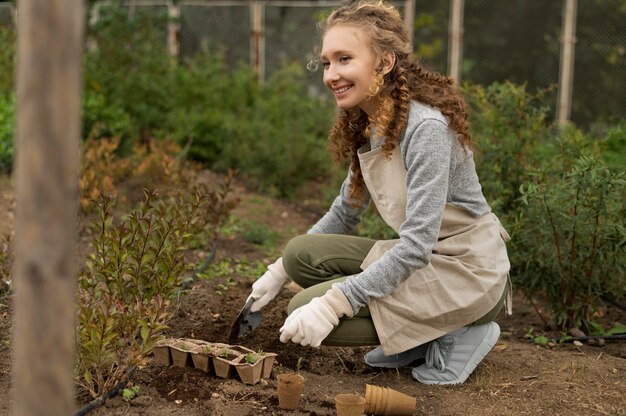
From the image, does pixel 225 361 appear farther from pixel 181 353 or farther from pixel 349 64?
pixel 349 64

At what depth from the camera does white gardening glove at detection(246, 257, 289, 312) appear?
3.50 metres

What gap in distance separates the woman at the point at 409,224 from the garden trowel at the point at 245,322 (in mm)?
397

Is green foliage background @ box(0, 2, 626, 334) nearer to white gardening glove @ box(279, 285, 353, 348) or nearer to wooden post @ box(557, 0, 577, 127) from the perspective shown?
wooden post @ box(557, 0, 577, 127)

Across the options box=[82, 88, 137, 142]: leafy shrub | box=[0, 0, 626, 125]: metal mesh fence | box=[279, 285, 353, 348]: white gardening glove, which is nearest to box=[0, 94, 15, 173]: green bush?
box=[82, 88, 137, 142]: leafy shrub

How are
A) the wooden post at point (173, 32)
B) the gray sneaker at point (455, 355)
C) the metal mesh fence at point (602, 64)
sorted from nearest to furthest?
1. the gray sneaker at point (455, 355)
2. the metal mesh fence at point (602, 64)
3. the wooden post at point (173, 32)

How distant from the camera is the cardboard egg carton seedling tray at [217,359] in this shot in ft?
9.94

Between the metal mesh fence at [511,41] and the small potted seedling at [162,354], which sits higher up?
the metal mesh fence at [511,41]

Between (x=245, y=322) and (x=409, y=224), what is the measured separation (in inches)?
36.9

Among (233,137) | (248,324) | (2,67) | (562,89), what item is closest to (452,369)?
(248,324)

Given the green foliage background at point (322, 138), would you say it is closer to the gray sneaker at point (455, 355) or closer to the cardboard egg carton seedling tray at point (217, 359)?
the gray sneaker at point (455, 355)

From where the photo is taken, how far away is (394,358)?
346 cm

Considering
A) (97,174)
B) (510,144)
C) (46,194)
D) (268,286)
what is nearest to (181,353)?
(268,286)

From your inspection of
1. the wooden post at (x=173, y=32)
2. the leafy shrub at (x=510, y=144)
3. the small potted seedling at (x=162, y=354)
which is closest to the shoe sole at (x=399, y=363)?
the small potted seedling at (x=162, y=354)

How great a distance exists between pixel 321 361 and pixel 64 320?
78.0 inches
